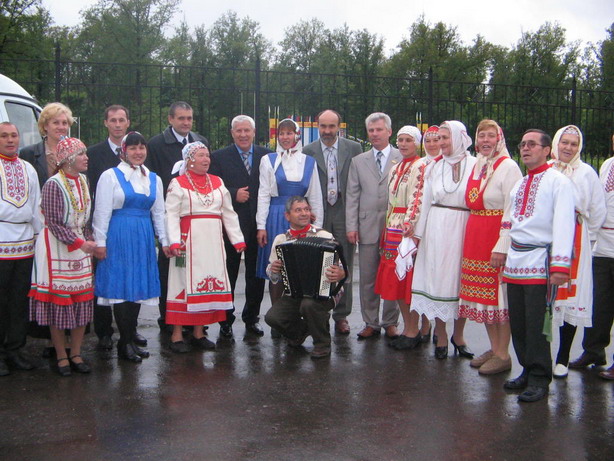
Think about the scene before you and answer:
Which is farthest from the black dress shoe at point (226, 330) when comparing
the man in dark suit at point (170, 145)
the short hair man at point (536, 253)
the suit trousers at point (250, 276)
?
the short hair man at point (536, 253)

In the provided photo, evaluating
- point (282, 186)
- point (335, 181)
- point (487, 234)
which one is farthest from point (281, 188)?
point (487, 234)

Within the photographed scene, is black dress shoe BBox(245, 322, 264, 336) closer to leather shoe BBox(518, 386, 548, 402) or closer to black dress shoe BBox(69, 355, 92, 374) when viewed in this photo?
black dress shoe BBox(69, 355, 92, 374)

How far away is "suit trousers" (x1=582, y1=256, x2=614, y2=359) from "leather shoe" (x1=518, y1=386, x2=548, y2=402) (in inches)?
40.2

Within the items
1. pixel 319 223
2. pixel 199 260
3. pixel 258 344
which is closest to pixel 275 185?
pixel 319 223

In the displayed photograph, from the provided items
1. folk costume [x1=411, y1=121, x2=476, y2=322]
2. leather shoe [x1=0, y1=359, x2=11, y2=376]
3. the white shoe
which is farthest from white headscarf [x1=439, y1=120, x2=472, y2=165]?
leather shoe [x1=0, y1=359, x2=11, y2=376]

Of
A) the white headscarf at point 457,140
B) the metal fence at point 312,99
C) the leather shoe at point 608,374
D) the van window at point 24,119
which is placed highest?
the metal fence at point 312,99

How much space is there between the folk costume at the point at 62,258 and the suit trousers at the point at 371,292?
8.39ft

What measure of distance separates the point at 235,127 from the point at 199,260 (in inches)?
57.6

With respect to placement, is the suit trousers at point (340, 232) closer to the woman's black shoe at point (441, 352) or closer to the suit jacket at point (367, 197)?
the suit jacket at point (367, 197)

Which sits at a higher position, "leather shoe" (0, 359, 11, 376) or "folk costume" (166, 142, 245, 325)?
"folk costume" (166, 142, 245, 325)

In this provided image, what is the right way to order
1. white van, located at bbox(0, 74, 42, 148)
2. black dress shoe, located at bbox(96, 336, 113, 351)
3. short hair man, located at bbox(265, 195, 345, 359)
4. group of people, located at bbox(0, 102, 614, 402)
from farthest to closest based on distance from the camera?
1. white van, located at bbox(0, 74, 42, 148)
2. black dress shoe, located at bbox(96, 336, 113, 351)
3. short hair man, located at bbox(265, 195, 345, 359)
4. group of people, located at bbox(0, 102, 614, 402)

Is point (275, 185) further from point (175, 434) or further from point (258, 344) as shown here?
point (175, 434)

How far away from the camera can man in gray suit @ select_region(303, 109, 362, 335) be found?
21.8 feet

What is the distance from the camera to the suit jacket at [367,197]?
252 inches
